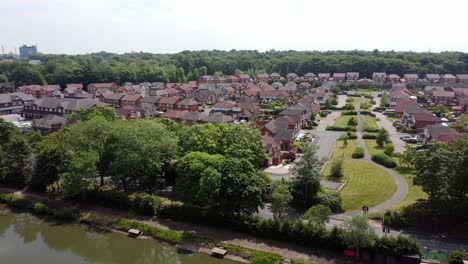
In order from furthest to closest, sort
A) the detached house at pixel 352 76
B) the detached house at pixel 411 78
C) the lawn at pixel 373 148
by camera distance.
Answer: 1. the detached house at pixel 352 76
2. the detached house at pixel 411 78
3. the lawn at pixel 373 148

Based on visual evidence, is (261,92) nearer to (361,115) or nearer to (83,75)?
(361,115)

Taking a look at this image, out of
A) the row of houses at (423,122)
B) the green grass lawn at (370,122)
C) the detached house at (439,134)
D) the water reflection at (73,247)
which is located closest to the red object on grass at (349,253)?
the water reflection at (73,247)

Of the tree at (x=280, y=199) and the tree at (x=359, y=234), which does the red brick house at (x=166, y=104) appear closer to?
the tree at (x=280, y=199)

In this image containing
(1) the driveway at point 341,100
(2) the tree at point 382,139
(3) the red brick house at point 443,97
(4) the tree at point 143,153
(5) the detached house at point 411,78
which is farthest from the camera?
(5) the detached house at point 411,78

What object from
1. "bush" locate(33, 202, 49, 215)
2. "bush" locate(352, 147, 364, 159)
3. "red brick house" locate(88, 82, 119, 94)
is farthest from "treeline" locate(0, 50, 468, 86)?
"bush" locate(352, 147, 364, 159)

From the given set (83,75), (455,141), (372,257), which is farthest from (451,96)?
(83,75)

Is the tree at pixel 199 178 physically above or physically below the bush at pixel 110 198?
above

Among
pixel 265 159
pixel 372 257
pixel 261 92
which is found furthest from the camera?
pixel 261 92
